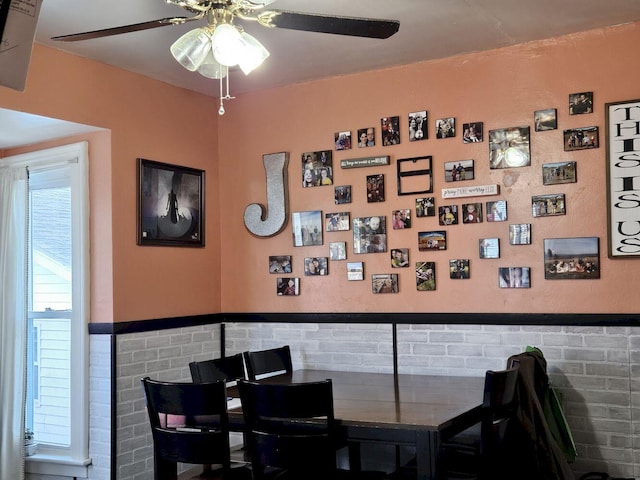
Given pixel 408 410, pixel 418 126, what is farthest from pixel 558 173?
pixel 408 410

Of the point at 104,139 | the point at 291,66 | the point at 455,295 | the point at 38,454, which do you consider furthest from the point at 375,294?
the point at 38,454

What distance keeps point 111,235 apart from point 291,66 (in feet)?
5.33

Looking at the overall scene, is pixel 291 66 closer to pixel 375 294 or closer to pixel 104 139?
pixel 104 139

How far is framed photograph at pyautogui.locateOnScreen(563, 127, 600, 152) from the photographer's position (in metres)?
4.10

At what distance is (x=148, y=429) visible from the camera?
4617 mm

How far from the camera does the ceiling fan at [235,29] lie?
8.94ft

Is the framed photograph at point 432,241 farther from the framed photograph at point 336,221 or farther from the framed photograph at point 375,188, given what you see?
the framed photograph at point 336,221

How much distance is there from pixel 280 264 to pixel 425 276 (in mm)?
1118

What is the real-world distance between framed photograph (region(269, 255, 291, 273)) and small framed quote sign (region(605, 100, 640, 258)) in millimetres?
2184

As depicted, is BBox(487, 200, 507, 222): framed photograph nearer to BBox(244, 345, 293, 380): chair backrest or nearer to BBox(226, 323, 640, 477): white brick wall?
BBox(226, 323, 640, 477): white brick wall

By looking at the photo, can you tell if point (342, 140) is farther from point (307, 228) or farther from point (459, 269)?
point (459, 269)

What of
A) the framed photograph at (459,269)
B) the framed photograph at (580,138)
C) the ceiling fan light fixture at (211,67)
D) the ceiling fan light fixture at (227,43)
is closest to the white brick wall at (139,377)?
the framed photograph at (459,269)

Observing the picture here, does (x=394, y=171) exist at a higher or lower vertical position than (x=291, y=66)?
lower

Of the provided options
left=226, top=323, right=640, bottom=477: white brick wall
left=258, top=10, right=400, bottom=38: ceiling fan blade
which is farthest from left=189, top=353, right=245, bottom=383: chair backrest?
left=258, top=10, right=400, bottom=38: ceiling fan blade
